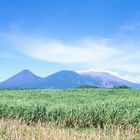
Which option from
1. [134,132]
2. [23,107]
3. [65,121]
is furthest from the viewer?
[23,107]

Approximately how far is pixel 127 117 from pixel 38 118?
4.82 m

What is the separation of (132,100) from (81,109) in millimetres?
2376

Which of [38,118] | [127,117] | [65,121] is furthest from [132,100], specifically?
[38,118]

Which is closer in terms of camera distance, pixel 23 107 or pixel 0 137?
pixel 0 137

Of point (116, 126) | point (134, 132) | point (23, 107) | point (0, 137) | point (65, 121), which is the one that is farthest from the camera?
point (23, 107)

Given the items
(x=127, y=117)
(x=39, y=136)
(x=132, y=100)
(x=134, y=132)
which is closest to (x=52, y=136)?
(x=39, y=136)

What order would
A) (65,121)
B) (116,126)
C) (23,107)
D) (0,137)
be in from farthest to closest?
1. (23,107)
2. (65,121)
3. (116,126)
4. (0,137)

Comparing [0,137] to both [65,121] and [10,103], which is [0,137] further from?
[10,103]

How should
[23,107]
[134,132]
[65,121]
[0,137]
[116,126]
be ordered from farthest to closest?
1. [23,107]
2. [65,121]
3. [116,126]
4. [134,132]
5. [0,137]

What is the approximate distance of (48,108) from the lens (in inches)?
864

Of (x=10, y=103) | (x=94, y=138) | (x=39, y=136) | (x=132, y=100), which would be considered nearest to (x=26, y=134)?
(x=39, y=136)

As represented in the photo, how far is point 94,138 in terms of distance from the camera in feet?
45.8

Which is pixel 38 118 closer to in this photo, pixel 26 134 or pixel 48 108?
pixel 48 108

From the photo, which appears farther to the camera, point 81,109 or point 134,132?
point 81,109
